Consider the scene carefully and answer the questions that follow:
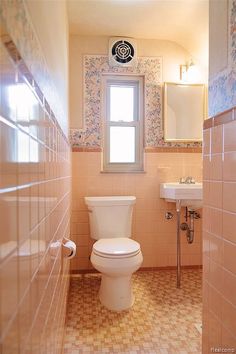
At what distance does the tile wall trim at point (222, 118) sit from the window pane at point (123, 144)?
1.45m

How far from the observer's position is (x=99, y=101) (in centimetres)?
249

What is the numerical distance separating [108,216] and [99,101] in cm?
108

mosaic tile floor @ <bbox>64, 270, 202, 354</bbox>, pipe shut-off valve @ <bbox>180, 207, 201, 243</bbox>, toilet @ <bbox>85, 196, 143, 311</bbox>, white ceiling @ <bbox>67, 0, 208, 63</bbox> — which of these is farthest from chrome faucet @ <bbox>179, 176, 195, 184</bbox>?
white ceiling @ <bbox>67, 0, 208, 63</bbox>

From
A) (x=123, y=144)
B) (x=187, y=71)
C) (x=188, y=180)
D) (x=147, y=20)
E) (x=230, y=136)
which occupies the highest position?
(x=147, y=20)

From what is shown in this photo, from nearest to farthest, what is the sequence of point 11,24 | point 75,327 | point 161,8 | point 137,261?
point 11,24 → point 75,327 → point 137,261 → point 161,8

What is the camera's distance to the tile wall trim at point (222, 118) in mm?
939

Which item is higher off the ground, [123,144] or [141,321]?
Result: [123,144]

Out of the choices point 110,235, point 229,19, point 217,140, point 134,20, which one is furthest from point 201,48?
point 110,235

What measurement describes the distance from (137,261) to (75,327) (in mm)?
565

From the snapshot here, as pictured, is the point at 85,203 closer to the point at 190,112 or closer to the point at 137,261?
the point at 137,261

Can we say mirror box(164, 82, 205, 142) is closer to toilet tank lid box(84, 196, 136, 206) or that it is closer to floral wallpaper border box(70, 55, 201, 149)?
floral wallpaper border box(70, 55, 201, 149)

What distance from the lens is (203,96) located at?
2584 mm
